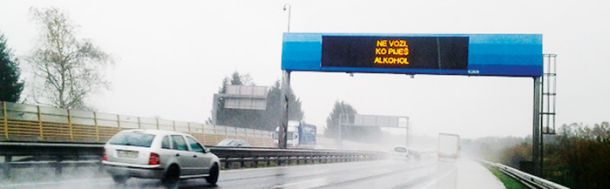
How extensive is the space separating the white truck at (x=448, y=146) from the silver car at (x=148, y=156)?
140ft

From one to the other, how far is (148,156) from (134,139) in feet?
2.30

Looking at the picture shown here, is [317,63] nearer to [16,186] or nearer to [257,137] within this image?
[16,186]

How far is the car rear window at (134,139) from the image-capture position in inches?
516

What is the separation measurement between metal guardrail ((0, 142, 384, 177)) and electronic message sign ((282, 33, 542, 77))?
253 inches

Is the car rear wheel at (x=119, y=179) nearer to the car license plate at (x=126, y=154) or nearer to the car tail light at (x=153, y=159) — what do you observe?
the car license plate at (x=126, y=154)

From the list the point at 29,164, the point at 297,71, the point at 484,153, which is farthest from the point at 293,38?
the point at 484,153

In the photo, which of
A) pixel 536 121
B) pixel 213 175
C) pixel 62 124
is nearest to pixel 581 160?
pixel 536 121

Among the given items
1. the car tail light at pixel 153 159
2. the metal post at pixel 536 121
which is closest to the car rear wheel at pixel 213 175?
the car tail light at pixel 153 159

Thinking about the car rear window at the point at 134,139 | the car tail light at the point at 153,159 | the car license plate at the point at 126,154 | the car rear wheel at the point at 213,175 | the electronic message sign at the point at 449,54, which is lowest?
the car rear wheel at the point at 213,175

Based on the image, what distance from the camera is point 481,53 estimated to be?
27.8m

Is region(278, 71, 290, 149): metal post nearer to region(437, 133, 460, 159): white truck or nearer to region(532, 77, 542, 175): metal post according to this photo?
region(532, 77, 542, 175): metal post

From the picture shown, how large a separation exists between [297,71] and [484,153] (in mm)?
54969

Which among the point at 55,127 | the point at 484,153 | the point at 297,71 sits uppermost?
the point at 297,71

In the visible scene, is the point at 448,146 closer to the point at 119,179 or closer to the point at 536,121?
the point at 536,121
